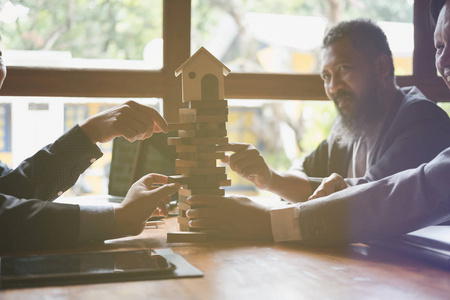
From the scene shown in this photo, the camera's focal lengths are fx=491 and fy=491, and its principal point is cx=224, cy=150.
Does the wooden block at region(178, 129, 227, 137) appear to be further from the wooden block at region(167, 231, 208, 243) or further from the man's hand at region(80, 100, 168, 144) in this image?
the wooden block at region(167, 231, 208, 243)

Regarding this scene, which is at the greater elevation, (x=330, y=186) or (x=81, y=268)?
(x=330, y=186)

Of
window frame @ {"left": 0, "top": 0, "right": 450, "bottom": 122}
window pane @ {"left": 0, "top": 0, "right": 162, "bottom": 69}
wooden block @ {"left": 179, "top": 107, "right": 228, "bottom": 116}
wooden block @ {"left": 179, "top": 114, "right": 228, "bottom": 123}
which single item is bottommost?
wooden block @ {"left": 179, "top": 114, "right": 228, "bottom": 123}

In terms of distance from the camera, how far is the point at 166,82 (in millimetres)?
2488

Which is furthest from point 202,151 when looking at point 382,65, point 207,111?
point 382,65

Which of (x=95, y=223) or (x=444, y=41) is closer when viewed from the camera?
(x=95, y=223)

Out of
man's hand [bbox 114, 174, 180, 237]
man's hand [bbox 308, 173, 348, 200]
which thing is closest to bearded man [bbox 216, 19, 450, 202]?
man's hand [bbox 308, 173, 348, 200]

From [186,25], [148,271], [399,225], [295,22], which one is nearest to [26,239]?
[148,271]

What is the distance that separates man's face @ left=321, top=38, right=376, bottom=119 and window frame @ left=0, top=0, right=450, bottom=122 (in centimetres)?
25

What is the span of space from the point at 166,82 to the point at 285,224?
136 cm

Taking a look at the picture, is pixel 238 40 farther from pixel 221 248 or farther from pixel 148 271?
pixel 148 271

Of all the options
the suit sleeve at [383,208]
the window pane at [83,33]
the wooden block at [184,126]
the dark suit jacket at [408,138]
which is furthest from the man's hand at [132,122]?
the window pane at [83,33]

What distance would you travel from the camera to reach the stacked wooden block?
4.68 ft

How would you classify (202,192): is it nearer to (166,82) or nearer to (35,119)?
Answer: (166,82)

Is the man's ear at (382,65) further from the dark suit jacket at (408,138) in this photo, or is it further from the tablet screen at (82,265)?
the tablet screen at (82,265)
